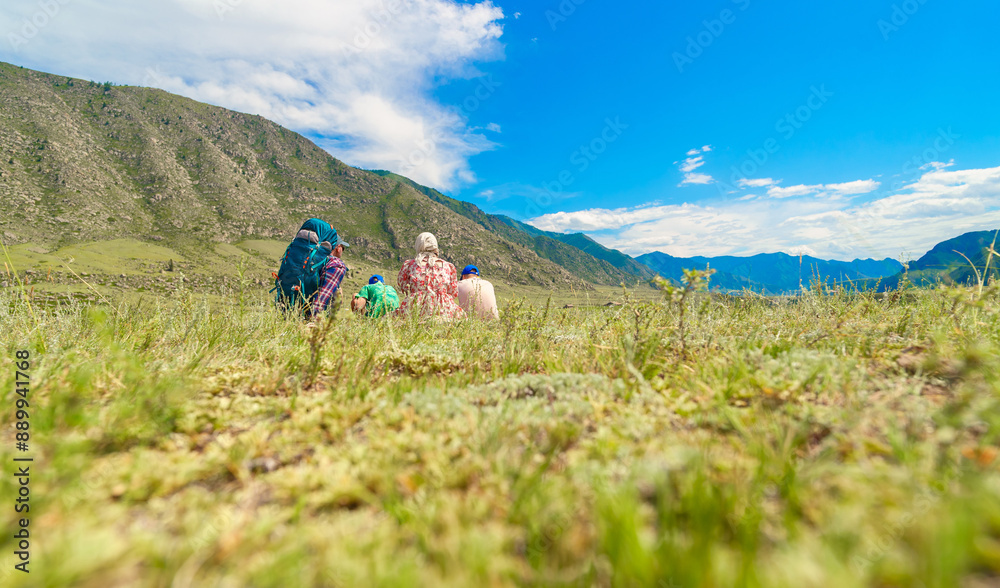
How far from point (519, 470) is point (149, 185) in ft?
655

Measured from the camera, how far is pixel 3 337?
3.58 m

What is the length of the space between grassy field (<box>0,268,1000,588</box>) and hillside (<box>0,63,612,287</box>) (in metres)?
158

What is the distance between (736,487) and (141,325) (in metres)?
5.77

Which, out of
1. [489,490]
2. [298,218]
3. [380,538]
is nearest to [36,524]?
[380,538]

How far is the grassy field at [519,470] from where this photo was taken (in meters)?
1.22

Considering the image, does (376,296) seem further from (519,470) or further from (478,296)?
(519,470)

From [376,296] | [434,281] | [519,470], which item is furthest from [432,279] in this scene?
[519,470]

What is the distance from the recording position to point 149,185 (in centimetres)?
14538

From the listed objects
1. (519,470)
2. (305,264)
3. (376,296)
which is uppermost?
(305,264)

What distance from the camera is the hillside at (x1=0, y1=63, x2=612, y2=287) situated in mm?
117938

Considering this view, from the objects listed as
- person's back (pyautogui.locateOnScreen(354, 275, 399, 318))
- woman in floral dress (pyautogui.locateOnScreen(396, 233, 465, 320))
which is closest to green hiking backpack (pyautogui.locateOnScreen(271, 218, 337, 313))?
person's back (pyautogui.locateOnScreen(354, 275, 399, 318))

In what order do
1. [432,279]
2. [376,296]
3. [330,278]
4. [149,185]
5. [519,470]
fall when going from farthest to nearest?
[149,185]
[376,296]
[432,279]
[330,278]
[519,470]

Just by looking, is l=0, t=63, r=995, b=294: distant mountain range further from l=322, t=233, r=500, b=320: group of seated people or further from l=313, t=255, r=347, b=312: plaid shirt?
l=313, t=255, r=347, b=312: plaid shirt

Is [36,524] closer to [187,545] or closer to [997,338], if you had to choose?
[187,545]
